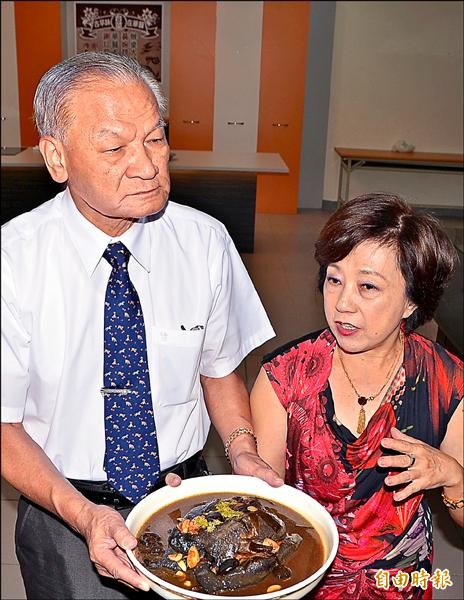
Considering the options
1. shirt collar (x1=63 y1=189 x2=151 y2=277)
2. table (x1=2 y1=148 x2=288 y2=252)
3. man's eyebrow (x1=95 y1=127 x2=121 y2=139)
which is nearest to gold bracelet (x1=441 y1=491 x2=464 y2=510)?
shirt collar (x1=63 y1=189 x2=151 y2=277)

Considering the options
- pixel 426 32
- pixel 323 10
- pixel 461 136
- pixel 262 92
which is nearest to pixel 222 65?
pixel 262 92

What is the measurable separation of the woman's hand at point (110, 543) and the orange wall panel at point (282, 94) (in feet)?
25.7

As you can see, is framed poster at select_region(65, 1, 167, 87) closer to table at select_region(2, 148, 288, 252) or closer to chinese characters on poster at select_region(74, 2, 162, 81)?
chinese characters on poster at select_region(74, 2, 162, 81)

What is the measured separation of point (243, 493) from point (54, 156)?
701 millimetres

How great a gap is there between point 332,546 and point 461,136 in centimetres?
818

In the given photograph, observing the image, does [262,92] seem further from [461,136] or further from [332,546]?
[332,546]

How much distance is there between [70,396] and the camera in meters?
1.44

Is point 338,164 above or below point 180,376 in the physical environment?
below

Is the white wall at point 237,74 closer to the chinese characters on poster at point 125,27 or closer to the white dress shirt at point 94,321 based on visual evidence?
the chinese characters on poster at point 125,27

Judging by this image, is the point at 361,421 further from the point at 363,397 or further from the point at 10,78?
the point at 10,78

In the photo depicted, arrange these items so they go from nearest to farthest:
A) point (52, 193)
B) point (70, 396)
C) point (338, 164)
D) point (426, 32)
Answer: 1. point (70, 396)
2. point (52, 193)
3. point (426, 32)
4. point (338, 164)

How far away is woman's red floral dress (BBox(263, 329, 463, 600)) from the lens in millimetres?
1570

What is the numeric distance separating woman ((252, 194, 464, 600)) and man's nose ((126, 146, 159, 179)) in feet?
1.50

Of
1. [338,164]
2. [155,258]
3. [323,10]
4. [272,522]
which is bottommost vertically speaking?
[338,164]
